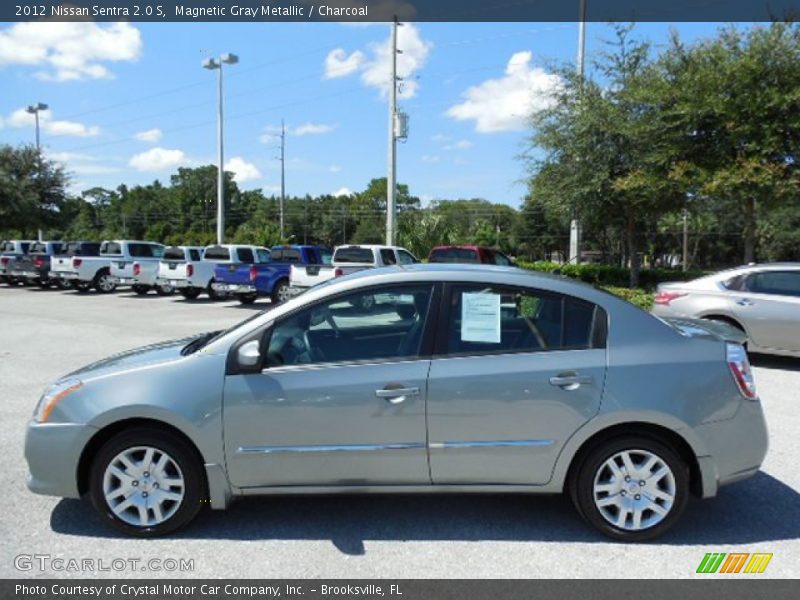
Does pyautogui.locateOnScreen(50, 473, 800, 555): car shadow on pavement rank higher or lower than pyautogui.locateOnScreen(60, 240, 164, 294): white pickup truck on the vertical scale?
lower

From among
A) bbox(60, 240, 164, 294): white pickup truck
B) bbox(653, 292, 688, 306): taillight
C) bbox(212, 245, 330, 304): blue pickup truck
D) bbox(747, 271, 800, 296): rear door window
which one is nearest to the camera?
bbox(747, 271, 800, 296): rear door window

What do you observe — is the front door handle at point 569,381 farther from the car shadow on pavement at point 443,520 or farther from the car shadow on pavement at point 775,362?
the car shadow on pavement at point 775,362

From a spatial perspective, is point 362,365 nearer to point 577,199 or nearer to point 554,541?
point 554,541

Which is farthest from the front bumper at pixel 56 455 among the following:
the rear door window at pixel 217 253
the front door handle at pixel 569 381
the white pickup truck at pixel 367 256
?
the rear door window at pixel 217 253

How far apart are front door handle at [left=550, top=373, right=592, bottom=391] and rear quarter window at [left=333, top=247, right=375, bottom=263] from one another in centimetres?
1377

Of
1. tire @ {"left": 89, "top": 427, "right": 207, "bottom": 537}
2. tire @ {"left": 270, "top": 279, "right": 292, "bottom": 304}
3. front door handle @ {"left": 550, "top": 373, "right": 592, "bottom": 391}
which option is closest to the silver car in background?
front door handle @ {"left": 550, "top": 373, "right": 592, "bottom": 391}

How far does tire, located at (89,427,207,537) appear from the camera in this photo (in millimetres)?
3742

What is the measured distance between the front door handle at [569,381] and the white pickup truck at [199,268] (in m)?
16.5

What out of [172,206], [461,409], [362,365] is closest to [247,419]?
[362,365]

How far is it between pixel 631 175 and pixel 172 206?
10445 centimetres

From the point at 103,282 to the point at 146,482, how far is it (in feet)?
71.8

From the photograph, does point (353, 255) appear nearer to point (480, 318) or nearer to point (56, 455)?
point (480, 318)

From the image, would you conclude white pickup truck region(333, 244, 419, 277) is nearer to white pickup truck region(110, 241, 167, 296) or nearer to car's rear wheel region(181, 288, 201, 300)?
car's rear wheel region(181, 288, 201, 300)
